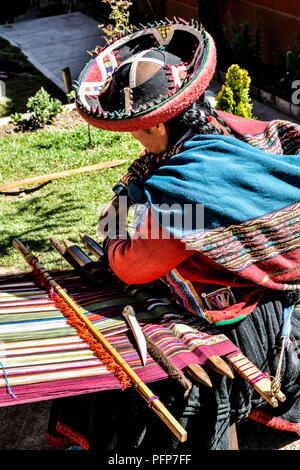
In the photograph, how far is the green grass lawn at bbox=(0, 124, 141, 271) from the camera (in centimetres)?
516

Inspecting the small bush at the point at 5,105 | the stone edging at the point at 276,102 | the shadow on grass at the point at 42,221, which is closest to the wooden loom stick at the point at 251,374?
the shadow on grass at the point at 42,221

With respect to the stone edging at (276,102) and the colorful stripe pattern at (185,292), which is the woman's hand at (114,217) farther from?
the stone edging at (276,102)

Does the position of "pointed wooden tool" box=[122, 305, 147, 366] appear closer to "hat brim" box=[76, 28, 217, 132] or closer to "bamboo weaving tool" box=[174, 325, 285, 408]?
"bamboo weaving tool" box=[174, 325, 285, 408]

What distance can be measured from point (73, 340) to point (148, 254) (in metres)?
0.54

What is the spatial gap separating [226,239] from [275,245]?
0.79 feet

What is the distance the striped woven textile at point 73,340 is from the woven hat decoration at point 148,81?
0.92 meters

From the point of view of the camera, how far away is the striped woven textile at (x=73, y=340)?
2316 mm

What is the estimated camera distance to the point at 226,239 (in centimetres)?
235

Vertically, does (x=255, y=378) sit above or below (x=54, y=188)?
above

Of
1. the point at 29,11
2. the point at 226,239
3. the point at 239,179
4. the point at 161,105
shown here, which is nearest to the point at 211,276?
the point at 226,239

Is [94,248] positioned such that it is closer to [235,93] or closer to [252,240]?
[252,240]

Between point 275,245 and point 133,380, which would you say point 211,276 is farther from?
point 133,380

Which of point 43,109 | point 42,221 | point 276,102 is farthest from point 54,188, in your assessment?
point 276,102

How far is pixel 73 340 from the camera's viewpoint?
2572 mm
